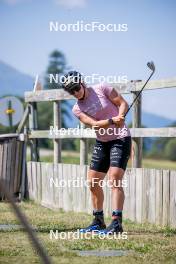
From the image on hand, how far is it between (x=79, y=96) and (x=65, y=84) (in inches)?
9.1

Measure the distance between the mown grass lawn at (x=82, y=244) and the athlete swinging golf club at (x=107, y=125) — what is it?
400 mm

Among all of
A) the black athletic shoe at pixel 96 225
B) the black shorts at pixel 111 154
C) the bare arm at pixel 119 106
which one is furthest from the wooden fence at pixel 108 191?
the bare arm at pixel 119 106

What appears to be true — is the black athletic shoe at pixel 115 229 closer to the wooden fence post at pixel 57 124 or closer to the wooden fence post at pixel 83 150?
the wooden fence post at pixel 83 150

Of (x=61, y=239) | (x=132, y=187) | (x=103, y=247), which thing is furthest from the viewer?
(x=132, y=187)

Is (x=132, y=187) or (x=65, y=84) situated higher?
(x=65, y=84)

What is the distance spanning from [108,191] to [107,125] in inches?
94.2

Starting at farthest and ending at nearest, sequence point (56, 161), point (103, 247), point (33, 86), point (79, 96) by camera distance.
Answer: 1. point (33, 86)
2. point (56, 161)
3. point (79, 96)
4. point (103, 247)

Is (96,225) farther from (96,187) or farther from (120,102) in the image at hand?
(120,102)

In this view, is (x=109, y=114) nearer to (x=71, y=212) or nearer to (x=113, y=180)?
(x=113, y=180)

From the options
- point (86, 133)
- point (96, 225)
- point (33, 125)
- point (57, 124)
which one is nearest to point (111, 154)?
point (96, 225)

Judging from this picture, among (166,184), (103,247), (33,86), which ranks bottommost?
(103,247)

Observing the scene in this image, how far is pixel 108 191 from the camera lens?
1053cm

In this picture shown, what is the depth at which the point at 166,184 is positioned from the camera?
358 inches

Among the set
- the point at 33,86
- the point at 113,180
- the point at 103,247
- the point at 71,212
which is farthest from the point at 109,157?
the point at 33,86
